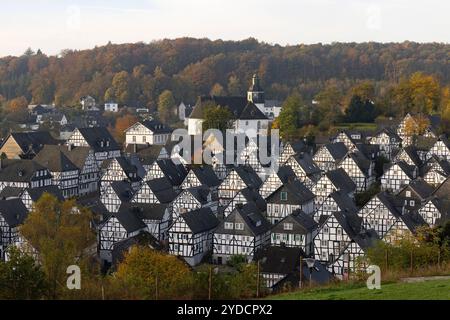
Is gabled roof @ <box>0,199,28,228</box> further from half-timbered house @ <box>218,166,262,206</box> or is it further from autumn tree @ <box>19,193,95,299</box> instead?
half-timbered house @ <box>218,166,262,206</box>

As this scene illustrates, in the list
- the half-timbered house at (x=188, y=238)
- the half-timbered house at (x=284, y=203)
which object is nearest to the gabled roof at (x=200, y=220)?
the half-timbered house at (x=188, y=238)

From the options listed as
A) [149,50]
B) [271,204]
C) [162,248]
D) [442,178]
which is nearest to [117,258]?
[162,248]

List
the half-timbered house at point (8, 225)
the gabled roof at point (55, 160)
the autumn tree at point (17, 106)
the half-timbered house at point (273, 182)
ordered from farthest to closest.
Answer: the autumn tree at point (17, 106)
the gabled roof at point (55, 160)
the half-timbered house at point (273, 182)
the half-timbered house at point (8, 225)

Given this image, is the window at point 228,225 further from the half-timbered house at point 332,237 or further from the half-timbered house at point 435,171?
the half-timbered house at point 435,171

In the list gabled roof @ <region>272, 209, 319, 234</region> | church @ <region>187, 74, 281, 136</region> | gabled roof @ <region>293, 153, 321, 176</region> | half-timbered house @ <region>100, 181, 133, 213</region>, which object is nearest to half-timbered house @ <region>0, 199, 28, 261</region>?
half-timbered house @ <region>100, 181, 133, 213</region>

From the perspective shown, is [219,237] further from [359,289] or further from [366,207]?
[359,289]

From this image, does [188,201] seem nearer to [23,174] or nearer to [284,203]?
[284,203]

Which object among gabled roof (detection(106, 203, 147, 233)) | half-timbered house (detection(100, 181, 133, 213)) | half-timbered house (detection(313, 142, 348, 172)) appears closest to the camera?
gabled roof (detection(106, 203, 147, 233))
